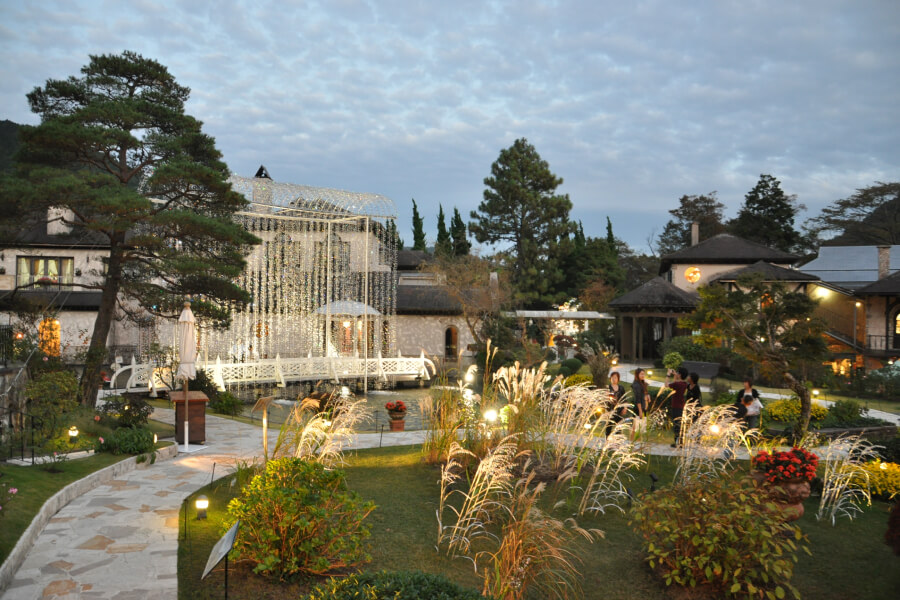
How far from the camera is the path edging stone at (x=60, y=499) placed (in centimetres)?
461

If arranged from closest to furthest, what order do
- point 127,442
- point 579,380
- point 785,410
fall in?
point 127,442
point 785,410
point 579,380

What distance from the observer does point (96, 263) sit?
2309 cm

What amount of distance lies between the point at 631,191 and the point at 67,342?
140ft


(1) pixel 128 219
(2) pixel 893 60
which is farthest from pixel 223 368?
(2) pixel 893 60

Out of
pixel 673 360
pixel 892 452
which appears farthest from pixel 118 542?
pixel 673 360

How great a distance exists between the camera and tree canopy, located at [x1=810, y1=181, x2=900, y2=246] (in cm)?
3709

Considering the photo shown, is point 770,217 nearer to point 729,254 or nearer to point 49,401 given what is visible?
point 729,254

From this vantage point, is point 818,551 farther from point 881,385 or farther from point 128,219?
point 881,385

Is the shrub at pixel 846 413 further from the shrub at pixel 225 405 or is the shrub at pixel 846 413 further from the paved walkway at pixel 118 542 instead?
the shrub at pixel 225 405

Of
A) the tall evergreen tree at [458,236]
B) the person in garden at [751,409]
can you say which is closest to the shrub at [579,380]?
the person in garden at [751,409]

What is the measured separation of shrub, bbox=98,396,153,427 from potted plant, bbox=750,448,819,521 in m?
9.06

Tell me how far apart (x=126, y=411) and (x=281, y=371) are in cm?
823

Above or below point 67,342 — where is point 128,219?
above

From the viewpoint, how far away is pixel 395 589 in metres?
2.79
